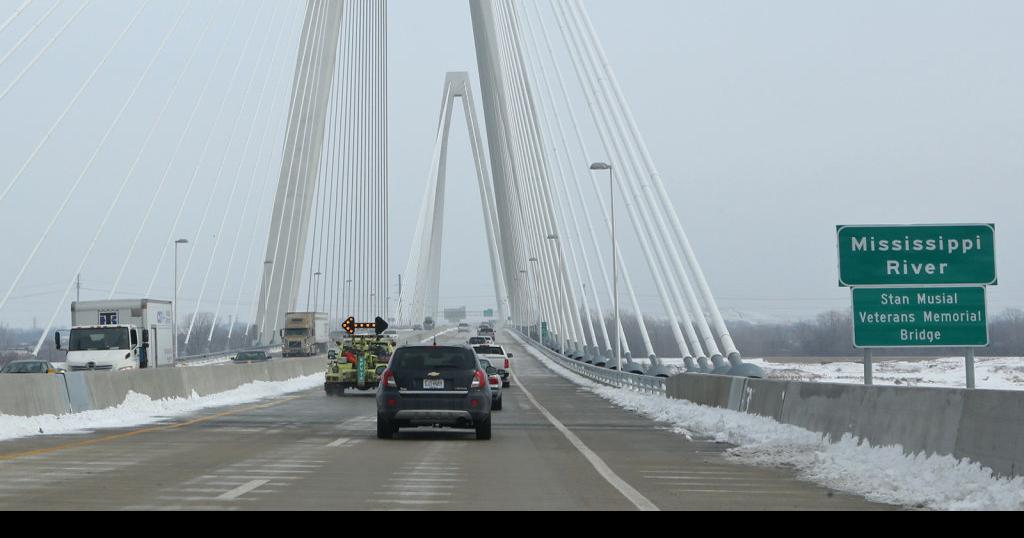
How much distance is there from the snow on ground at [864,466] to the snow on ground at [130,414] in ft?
34.8

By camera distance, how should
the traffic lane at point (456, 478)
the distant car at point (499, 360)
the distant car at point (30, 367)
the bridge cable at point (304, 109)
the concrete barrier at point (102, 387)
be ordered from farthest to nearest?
1. the bridge cable at point (304, 109)
2. the distant car at point (499, 360)
3. the distant car at point (30, 367)
4. the concrete barrier at point (102, 387)
5. the traffic lane at point (456, 478)

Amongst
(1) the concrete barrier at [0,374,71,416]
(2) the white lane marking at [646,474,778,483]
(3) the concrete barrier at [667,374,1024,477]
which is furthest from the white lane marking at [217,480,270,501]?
(1) the concrete barrier at [0,374,71,416]

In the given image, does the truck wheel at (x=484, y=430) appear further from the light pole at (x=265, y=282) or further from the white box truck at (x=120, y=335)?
the light pole at (x=265, y=282)

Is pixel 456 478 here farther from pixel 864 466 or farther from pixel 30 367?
pixel 30 367

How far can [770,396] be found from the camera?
71.7ft

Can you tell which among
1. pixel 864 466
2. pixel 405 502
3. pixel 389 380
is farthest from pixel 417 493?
pixel 389 380

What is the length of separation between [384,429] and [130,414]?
9.76 metres

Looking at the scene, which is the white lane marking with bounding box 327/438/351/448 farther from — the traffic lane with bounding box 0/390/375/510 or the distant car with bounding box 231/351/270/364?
the distant car with bounding box 231/351/270/364

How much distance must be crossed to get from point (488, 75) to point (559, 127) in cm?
2170

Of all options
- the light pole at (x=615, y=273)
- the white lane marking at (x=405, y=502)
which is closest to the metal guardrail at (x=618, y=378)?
the light pole at (x=615, y=273)

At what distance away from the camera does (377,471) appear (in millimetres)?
14047

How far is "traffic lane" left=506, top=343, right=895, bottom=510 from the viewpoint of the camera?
1128 centimetres

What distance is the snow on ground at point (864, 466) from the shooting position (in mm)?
10977
